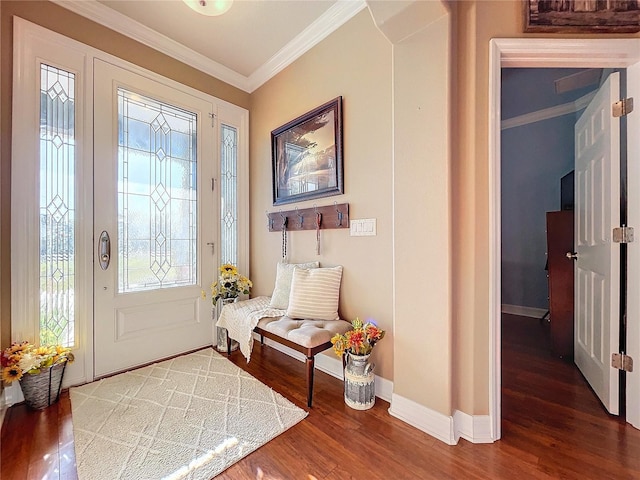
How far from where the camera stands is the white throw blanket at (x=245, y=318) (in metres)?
2.14

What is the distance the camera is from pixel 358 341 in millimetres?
1707

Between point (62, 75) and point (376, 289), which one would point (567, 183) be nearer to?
point (376, 289)

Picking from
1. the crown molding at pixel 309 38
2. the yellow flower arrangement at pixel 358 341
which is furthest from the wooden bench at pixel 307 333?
the crown molding at pixel 309 38

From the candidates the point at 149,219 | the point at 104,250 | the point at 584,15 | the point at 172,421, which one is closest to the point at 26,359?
the point at 104,250

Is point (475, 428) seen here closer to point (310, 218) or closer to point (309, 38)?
point (310, 218)

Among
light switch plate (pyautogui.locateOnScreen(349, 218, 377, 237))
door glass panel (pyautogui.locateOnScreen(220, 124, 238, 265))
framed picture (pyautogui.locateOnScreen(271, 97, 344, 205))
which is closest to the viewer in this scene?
light switch plate (pyautogui.locateOnScreen(349, 218, 377, 237))

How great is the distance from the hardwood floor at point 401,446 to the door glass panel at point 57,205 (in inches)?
22.5

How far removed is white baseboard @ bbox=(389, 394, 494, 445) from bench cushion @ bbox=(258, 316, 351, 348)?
65 cm

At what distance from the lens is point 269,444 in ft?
4.72

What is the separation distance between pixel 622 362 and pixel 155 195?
3.54m

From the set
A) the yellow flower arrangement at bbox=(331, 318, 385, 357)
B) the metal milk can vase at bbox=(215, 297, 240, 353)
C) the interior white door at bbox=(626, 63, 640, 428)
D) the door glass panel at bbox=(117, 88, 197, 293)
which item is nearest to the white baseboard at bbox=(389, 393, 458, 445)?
the yellow flower arrangement at bbox=(331, 318, 385, 357)

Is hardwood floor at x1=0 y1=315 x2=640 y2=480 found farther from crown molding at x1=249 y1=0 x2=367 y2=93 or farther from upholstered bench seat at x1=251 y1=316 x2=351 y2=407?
crown molding at x1=249 y1=0 x2=367 y2=93

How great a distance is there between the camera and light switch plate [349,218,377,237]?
77.2 inches

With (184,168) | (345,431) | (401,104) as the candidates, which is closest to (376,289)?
(345,431)
